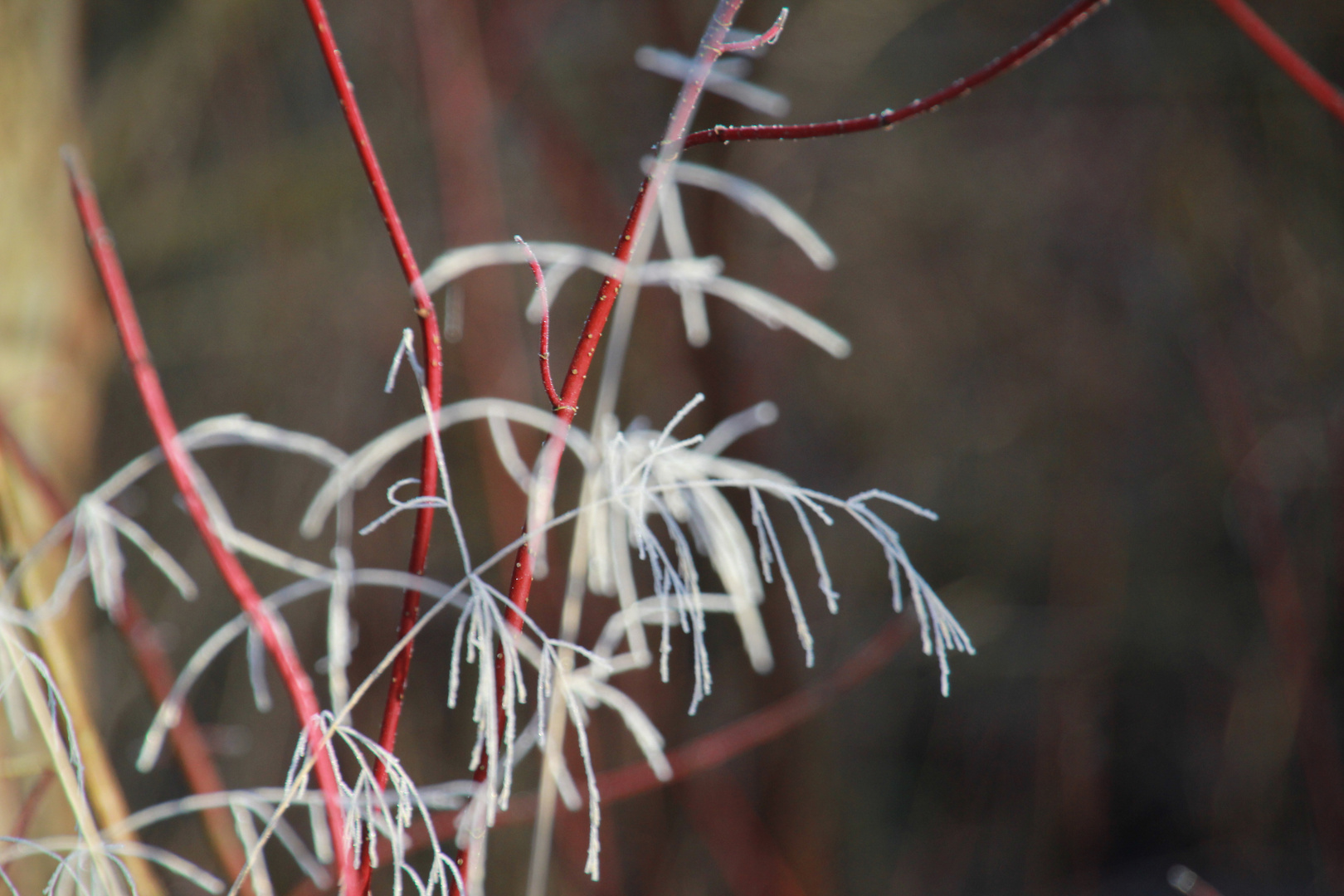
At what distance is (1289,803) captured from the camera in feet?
5.40

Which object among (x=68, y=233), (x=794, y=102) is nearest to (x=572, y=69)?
(x=794, y=102)

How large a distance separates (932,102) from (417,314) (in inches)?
5.9

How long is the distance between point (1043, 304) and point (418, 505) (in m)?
1.85

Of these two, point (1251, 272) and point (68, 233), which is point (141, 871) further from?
point (1251, 272)

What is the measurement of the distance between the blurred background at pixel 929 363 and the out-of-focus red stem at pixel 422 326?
854 millimetres

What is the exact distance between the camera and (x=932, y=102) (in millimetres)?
224

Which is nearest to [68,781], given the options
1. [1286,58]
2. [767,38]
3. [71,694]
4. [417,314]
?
[71,694]

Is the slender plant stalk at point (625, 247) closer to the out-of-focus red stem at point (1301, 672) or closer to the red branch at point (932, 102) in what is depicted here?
the red branch at point (932, 102)

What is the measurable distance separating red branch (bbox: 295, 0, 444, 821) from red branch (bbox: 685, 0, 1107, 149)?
0.26 ft

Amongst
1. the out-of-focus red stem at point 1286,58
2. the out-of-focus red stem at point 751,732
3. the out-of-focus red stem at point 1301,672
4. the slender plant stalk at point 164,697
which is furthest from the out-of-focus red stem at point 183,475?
the out-of-focus red stem at point 1301,672

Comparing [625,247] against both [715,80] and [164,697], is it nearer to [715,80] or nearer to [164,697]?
[715,80]

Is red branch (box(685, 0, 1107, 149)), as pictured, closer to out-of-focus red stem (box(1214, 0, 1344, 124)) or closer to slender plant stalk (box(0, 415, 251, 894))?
out-of-focus red stem (box(1214, 0, 1344, 124))

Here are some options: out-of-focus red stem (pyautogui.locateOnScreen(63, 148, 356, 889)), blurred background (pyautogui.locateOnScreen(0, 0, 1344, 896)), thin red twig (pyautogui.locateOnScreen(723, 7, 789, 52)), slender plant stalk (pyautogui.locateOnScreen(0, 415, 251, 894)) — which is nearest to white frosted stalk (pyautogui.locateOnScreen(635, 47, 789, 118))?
thin red twig (pyautogui.locateOnScreen(723, 7, 789, 52))

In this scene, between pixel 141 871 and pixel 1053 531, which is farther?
pixel 1053 531
